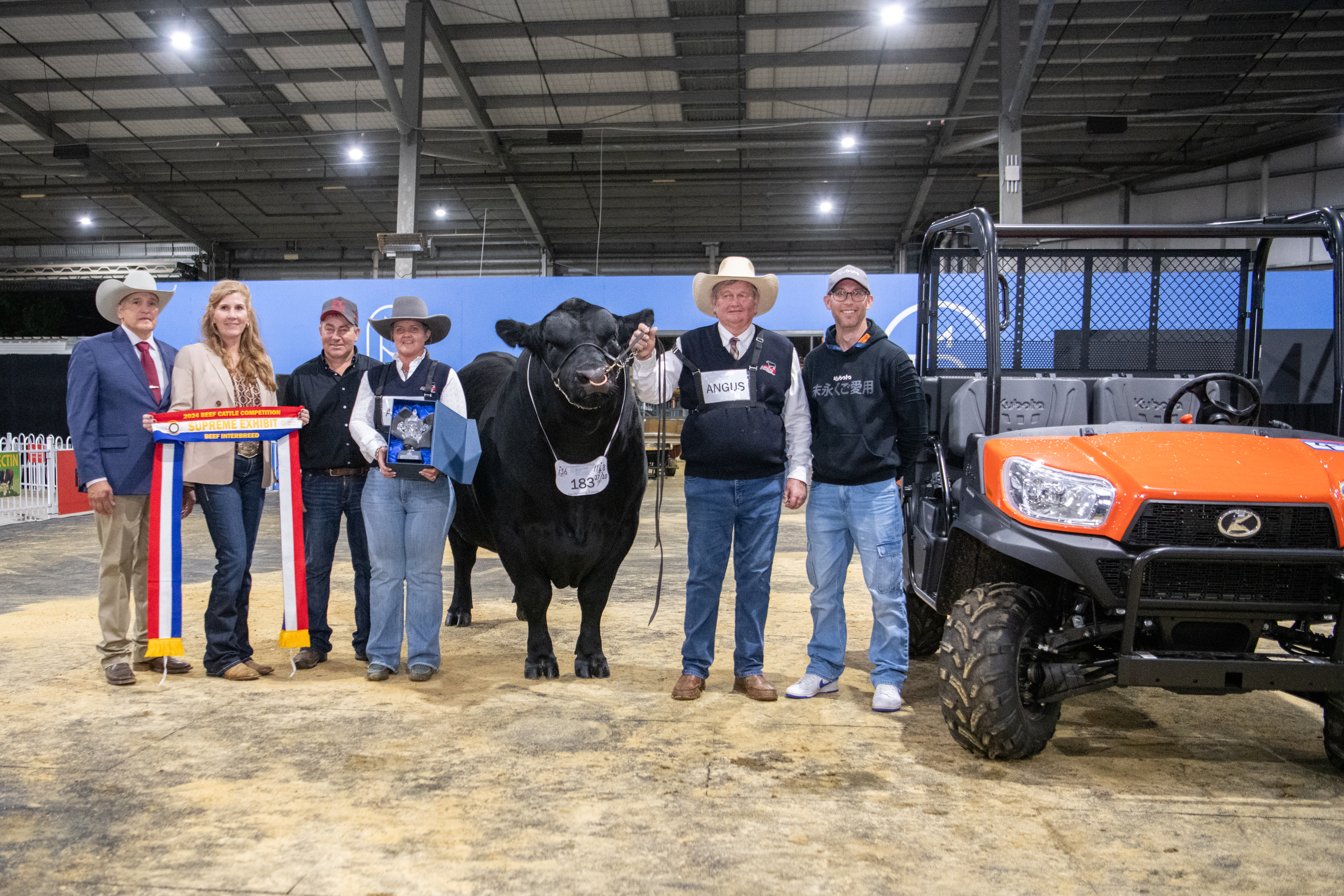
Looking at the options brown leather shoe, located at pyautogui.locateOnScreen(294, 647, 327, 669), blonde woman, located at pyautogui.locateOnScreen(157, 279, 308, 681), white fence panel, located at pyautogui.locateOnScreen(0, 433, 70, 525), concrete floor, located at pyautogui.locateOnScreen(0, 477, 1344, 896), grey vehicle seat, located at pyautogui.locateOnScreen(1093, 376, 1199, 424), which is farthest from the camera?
white fence panel, located at pyautogui.locateOnScreen(0, 433, 70, 525)

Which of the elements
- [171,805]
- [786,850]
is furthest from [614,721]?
[171,805]

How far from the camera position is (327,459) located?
14.7 feet

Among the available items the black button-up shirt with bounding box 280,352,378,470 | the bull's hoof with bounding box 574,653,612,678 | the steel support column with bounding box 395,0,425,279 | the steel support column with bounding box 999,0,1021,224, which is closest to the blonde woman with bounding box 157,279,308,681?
the black button-up shirt with bounding box 280,352,378,470

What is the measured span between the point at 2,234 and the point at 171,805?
3089 cm

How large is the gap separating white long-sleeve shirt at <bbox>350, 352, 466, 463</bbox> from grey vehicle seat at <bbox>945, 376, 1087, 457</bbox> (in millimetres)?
2276

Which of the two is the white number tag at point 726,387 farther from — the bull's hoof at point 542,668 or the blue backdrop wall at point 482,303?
the blue backdrop wall at point 482,303

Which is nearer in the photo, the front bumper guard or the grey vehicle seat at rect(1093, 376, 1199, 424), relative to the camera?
the front bumper guard

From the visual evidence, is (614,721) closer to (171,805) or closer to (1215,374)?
(171,805)

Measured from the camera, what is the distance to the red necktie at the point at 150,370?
4285mm

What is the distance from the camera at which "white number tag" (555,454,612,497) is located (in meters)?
4.12

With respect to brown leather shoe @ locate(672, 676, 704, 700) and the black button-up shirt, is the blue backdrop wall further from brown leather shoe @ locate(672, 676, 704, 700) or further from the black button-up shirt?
brown leather shoe @ locate(672, 676, 704, 700)

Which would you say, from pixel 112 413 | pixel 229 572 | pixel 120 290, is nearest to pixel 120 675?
pixel 229 572

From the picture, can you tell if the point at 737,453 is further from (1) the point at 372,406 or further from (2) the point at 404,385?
(1) the point at 372,406

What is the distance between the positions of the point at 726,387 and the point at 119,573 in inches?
115
